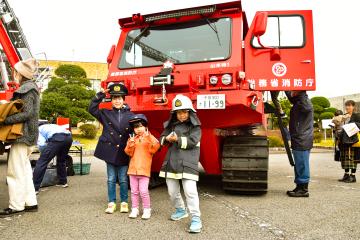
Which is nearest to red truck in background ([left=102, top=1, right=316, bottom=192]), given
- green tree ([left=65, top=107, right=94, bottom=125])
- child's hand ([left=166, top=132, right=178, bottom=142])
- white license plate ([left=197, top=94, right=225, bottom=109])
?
white license plate ([left=197, top=94, right=225, bottom=109])

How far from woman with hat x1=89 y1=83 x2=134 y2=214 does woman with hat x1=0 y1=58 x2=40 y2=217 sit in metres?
0.71

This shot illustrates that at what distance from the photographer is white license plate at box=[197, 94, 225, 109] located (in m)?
4.75

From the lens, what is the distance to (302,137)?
18.3 ft

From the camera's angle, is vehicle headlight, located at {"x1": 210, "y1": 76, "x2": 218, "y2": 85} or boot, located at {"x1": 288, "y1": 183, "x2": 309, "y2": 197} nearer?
vehicle headlight, located at {"x1": 210, "y1": 76, "x2": 218, "y2": 85}

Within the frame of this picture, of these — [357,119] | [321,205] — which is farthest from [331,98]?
[321,205]

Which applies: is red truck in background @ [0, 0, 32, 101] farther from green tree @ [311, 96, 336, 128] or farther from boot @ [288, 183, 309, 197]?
green tree @ [311, 96, 336, 128]

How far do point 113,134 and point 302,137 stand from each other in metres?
2.81

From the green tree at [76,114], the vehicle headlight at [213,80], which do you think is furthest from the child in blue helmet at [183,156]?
the green tree at [76,114]

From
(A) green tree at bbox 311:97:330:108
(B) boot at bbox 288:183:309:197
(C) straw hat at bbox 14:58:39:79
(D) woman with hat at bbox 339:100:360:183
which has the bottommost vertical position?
(B) boot at bbox 288:183:309:197

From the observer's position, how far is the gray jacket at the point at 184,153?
3900 mm

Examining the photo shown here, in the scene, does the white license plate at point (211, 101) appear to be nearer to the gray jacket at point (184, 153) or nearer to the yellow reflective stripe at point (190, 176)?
the gray jacket at point (184, 153)

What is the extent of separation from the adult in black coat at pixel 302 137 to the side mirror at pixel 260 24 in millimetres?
1125

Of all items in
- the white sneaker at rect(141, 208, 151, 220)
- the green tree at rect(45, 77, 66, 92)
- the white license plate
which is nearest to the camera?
the white sneaker at rect(141, 208, 151, 220)

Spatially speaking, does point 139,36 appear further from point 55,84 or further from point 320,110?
point 320,110
